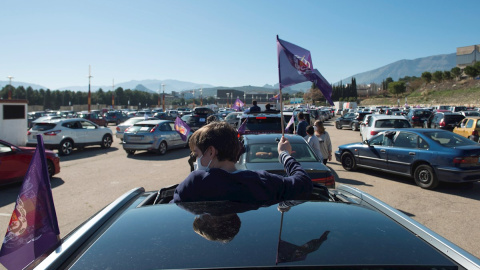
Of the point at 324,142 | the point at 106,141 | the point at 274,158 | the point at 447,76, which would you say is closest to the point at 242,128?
the point at 324,142

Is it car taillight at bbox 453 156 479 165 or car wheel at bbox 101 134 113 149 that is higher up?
car taillight at bbox 453 156 479 165

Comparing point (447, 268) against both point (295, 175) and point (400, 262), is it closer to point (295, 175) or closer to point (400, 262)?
point (400, 262)

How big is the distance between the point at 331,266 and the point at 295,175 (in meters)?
1.27

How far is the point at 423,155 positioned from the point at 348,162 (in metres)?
2.73

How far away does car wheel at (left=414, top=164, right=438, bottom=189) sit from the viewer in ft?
26.5

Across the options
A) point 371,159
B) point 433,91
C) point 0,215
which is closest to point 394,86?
point 433,91

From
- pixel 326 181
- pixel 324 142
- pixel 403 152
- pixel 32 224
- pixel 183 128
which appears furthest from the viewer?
pixel 183 128

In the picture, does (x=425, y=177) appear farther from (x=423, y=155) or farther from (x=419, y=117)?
(x=419, y=117)

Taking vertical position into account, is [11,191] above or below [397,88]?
below

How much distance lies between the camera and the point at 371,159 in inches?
389

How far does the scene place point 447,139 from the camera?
859 centimetres

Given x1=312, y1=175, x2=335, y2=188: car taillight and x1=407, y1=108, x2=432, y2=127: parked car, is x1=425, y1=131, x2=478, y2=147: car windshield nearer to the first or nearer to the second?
x1=312, y1=175, x2=335, y2=188: car taillight

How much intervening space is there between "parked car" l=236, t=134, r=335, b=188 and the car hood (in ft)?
12.1

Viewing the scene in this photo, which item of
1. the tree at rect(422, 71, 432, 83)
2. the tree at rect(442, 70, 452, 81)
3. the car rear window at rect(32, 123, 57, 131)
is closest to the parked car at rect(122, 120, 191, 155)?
the car rear window at rect(32, 123, 57, 131)
